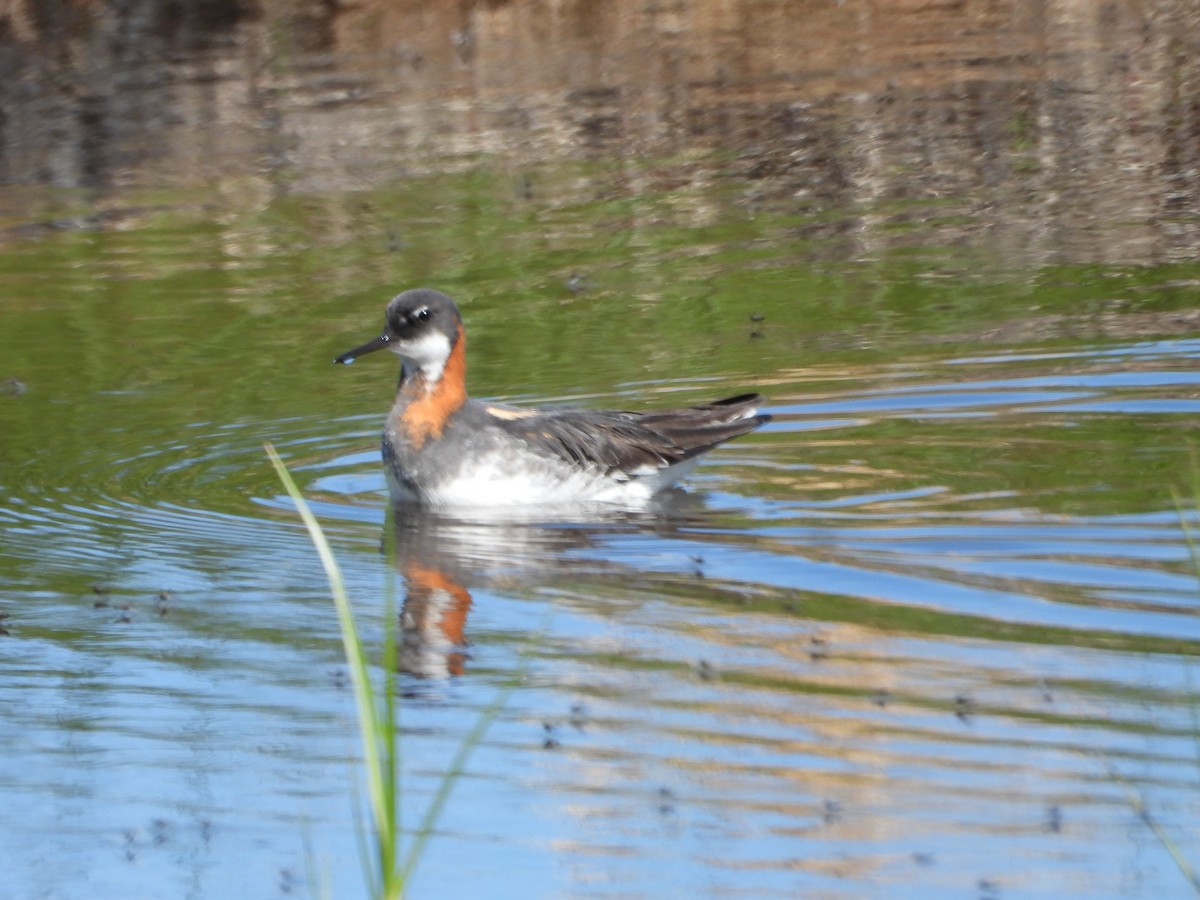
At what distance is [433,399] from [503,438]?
0.49m

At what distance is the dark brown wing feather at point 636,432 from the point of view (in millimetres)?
11336

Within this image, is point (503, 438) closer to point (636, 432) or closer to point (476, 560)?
point (636, 432)

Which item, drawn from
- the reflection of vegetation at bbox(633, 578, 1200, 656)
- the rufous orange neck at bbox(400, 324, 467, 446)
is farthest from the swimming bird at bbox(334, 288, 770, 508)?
the reflection of vegetation at bbox(633, 578, 1200, 656)

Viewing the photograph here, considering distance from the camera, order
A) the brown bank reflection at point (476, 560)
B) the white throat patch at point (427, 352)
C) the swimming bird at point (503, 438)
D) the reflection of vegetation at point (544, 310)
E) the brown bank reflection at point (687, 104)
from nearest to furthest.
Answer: the brown bank reflection at point (476, 560) → the swimming bird at point (503, 438) → the white throat patch at point (427, 352) → the reflection of vegetation at point (544, 310) → the brown bank reflection at point (687, 104)

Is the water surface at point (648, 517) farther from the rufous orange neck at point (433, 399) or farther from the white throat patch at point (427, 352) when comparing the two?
the white throat patch at point (427, 352)

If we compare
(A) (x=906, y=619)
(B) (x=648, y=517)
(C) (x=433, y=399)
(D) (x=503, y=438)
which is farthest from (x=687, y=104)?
(A) (x=906, y=619)

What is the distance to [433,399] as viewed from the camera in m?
11.4

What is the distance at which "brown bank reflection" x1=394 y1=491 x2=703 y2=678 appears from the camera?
29.1 ft

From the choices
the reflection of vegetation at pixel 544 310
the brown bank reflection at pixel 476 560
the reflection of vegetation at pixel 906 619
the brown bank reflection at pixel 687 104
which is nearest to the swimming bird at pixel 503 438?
the brown bank reflection at pixel 476 560

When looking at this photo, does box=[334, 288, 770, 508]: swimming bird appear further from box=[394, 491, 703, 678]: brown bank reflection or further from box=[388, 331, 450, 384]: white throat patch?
box=[394, 491, 703, 678]: brown bank reflection

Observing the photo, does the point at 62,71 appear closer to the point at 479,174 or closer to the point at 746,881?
the point at 479,174

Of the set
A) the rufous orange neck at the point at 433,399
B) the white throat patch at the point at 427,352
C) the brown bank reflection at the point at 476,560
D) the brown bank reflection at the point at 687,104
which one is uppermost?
the white throat patch at the point at 427,352

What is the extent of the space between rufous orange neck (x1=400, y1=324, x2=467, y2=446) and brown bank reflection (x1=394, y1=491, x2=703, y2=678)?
45cm

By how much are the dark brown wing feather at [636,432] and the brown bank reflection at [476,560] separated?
A: 0.91 ft
